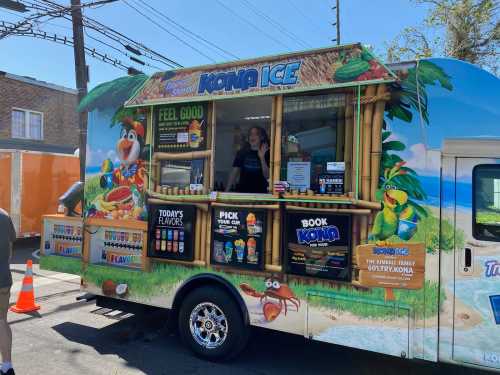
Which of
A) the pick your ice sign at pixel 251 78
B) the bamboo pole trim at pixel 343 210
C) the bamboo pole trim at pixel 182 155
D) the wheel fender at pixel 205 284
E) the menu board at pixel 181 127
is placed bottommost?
the wheel fender at pixel 205 284

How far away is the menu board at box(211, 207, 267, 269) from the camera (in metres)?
4.23

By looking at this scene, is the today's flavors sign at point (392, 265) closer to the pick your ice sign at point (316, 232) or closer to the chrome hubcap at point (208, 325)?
the pick your ice sign at point (316, 232)

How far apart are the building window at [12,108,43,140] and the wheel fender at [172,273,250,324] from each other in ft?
66.2

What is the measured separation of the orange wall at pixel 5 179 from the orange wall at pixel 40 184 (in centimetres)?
34

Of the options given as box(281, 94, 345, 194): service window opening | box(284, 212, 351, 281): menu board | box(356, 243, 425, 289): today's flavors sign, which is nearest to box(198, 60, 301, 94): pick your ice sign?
box(281, 94, 345, 194): service window opening

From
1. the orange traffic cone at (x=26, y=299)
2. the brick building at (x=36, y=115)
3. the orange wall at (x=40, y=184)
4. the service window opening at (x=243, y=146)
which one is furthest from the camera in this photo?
the brick building at (x=36, y=115)

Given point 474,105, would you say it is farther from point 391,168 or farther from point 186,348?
point 186,348

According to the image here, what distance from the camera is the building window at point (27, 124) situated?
70.1 ft

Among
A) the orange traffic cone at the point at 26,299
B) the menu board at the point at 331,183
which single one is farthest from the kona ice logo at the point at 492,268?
the orange traffic cone at the point at 26,299

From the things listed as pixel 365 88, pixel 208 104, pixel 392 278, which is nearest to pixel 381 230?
pixel 392 278

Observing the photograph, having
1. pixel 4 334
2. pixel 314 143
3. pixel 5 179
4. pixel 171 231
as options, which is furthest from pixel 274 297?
pixel 5 179

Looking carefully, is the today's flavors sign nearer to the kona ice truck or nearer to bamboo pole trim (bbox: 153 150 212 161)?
the kona ice truck

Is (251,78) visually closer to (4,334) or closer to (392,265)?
(392,265)

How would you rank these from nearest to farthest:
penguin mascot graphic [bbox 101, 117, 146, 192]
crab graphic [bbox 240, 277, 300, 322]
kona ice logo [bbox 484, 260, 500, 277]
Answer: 1. kona ice logo [bbox 484, 260, 500, 277]
2. crab graphic [bbox 240, 277, 300, 322]
3. penguin mascot graphic [bbox 101, 117, 146, 192]
